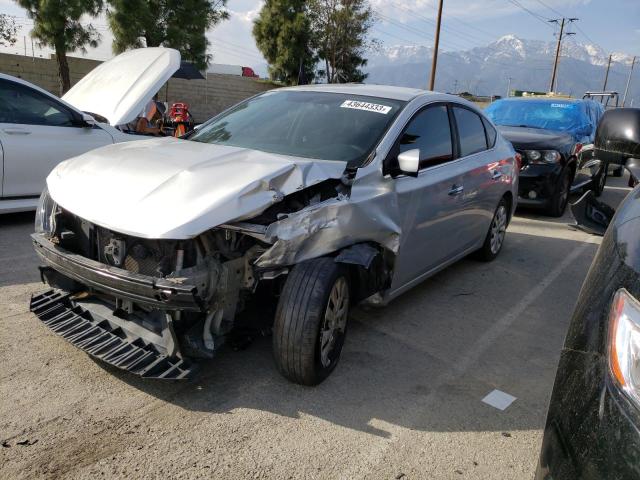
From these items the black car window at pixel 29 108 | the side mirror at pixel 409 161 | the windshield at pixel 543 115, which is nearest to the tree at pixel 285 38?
the windshield at pixel 543 115

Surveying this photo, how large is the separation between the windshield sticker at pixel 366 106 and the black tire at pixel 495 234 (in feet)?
7.02

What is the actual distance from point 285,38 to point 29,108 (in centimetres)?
2570

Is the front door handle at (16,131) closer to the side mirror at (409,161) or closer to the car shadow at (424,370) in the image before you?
the car shadow at (424,370)

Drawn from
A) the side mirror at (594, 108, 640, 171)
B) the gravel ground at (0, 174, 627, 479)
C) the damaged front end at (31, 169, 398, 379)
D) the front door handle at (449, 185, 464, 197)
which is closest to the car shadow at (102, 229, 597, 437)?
the gravel ground at (0, 174, 627, 479)

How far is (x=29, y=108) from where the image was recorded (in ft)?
19.5

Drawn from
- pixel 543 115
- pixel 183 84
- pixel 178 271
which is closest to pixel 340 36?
pixel 183 84

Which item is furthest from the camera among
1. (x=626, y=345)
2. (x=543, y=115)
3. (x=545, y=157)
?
(x=543, y=115)

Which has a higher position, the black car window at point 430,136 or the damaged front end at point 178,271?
the black car window at point 430,136

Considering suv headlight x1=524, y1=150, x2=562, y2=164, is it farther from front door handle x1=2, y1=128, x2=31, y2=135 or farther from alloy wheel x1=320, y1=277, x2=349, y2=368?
front door handle x1=2, y1=128, x2=31, y2=135

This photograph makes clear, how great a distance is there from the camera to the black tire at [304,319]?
290 centimetres

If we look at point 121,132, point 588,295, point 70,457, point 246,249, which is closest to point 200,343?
point 246,249

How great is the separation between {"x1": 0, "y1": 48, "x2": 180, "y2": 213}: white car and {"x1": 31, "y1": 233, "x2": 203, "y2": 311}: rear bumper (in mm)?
3297

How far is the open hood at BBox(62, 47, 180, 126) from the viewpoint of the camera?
6.04 metres

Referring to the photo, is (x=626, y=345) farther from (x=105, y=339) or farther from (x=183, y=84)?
(x=183, y=84)
